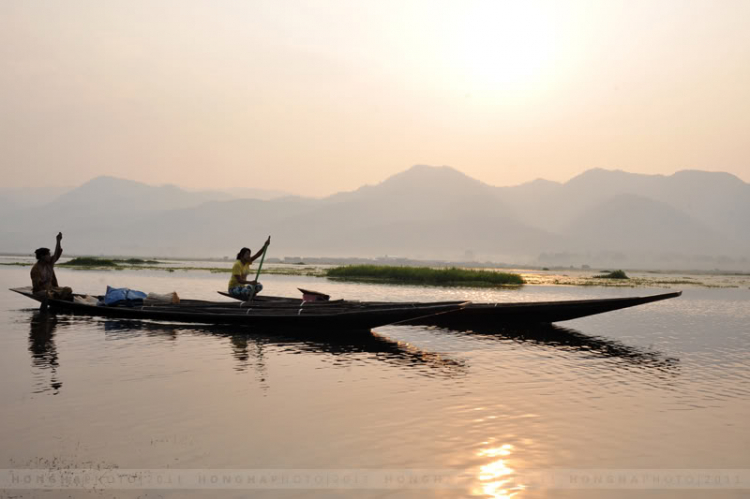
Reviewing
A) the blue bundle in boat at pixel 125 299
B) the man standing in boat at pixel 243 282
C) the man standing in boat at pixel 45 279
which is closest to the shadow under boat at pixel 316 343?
the blue bundle in boat at pixel 125 299

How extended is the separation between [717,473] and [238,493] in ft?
20.5

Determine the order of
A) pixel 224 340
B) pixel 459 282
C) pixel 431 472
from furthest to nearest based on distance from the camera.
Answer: pixel 459 282 < pixel 224 340 < pixel 431 472

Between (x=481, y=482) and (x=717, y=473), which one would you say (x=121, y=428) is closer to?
(x=481, y=482)

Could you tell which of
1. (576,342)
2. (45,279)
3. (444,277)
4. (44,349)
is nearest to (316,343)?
(44,349)

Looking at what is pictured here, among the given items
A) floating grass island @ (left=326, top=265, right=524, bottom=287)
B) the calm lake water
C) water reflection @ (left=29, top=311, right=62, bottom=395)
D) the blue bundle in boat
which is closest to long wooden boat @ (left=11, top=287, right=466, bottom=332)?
the blue bundle in boat

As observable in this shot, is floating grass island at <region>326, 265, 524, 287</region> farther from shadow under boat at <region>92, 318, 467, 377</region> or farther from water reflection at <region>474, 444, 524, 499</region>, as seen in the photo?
water reflection at <region>474, 444, 524, 499</region>

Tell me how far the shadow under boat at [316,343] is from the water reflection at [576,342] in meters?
4.19

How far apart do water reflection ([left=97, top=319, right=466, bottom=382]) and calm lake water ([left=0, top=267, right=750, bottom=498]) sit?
106mm

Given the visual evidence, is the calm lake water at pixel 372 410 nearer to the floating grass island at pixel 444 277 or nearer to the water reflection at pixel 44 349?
the water reflection at pixel 44 349

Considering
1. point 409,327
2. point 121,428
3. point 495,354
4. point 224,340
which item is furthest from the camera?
point 409,327

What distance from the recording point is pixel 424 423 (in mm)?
9188

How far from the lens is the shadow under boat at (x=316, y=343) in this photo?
48.2 ft

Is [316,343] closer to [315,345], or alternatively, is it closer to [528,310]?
[315,345]

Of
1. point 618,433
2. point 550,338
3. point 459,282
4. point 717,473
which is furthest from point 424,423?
point 459,282
